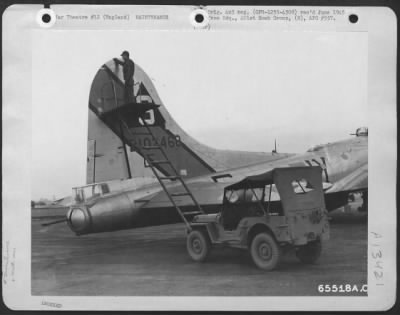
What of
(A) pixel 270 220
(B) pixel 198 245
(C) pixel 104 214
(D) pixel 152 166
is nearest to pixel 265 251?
(A) pixel 270 220

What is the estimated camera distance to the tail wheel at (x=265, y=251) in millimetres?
2641

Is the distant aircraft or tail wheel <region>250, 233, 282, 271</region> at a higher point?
the distant aircraft

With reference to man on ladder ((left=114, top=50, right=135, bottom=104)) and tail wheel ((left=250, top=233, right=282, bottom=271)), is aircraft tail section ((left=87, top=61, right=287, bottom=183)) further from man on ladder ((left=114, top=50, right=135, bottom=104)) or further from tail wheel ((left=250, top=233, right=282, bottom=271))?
tail wheel ((left=250, top=233, right=282, bottom=271))

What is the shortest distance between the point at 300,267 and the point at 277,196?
0.34m

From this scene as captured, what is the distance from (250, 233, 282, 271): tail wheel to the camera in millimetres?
2641

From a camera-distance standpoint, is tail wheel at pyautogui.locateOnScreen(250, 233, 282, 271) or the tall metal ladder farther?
the tall metal ladder

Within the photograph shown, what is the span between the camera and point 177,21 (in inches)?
105

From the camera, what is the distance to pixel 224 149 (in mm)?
2736

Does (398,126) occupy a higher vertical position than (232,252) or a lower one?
higher

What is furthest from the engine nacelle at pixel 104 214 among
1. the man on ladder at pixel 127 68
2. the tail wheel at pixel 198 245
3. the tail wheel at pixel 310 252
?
the tail wheel at pixel 310 252

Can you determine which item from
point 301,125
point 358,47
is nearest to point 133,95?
point 301,125

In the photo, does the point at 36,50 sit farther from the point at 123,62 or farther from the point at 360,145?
the point at 360,145

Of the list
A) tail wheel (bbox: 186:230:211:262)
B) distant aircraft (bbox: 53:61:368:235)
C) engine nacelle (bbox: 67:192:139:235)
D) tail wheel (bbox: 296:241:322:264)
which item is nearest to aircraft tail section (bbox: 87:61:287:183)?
distant aircraft (bbox: 53:61:368:235)

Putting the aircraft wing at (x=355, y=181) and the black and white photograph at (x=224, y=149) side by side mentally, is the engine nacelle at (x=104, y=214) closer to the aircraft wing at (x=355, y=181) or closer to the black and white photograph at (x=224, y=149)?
the black and white photograph at (x=224, y=149)
